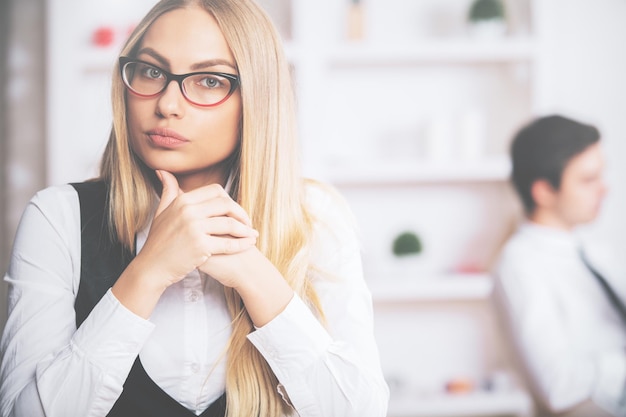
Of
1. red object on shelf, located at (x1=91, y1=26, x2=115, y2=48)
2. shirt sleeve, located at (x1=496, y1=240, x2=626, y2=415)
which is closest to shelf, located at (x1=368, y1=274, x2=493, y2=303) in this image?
shirt sleeve, located at (x1=496, y1=240, x2=626, y2=415)

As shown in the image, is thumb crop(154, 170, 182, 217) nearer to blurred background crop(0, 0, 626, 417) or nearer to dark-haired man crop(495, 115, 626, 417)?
dark-haired man crop(495, 115, 626, 417)

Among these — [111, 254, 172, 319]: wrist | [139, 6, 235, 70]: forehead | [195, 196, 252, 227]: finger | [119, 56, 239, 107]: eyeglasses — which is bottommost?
[111, 254, 172, 319]: wrist

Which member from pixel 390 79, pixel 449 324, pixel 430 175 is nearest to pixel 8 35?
pixel 390 79

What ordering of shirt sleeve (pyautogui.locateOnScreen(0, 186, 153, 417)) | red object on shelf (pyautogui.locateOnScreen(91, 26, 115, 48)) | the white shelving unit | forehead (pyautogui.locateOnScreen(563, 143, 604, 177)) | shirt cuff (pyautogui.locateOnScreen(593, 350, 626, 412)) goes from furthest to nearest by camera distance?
the white shelving unit < red object on shelf (pyautogui.locateOnScreen(91, 26, 115, 48)) < forehead (pyautogui.locateOnScreen(563, 143, 604, 177)) < shirt cuff (pyautogui.locateOnScreen(593, 350, 626, 412)) < shirt sleeve (pyautogui.locateOnScreen(0, 186, 153, 417))

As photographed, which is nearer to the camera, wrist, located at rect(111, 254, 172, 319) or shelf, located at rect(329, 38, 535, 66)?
wrist, located at rect(111, 254, 172, 319)

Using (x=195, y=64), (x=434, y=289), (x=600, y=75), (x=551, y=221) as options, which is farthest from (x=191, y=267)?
(x=600, y=75)

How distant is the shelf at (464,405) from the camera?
7.67 ft

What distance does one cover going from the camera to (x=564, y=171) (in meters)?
1.70

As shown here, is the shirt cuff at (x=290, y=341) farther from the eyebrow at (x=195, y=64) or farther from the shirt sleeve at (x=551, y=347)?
the shirt sleeve at (x=551, y=347)

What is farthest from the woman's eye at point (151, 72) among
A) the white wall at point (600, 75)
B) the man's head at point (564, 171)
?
the white wall at point (600, 75)

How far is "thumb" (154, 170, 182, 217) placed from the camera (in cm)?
79

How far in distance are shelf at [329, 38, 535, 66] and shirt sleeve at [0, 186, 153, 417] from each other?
67.4 inches

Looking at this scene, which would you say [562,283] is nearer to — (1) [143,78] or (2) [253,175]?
(2) [253,175]

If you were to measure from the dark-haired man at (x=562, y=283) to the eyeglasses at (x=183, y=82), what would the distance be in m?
1.10
